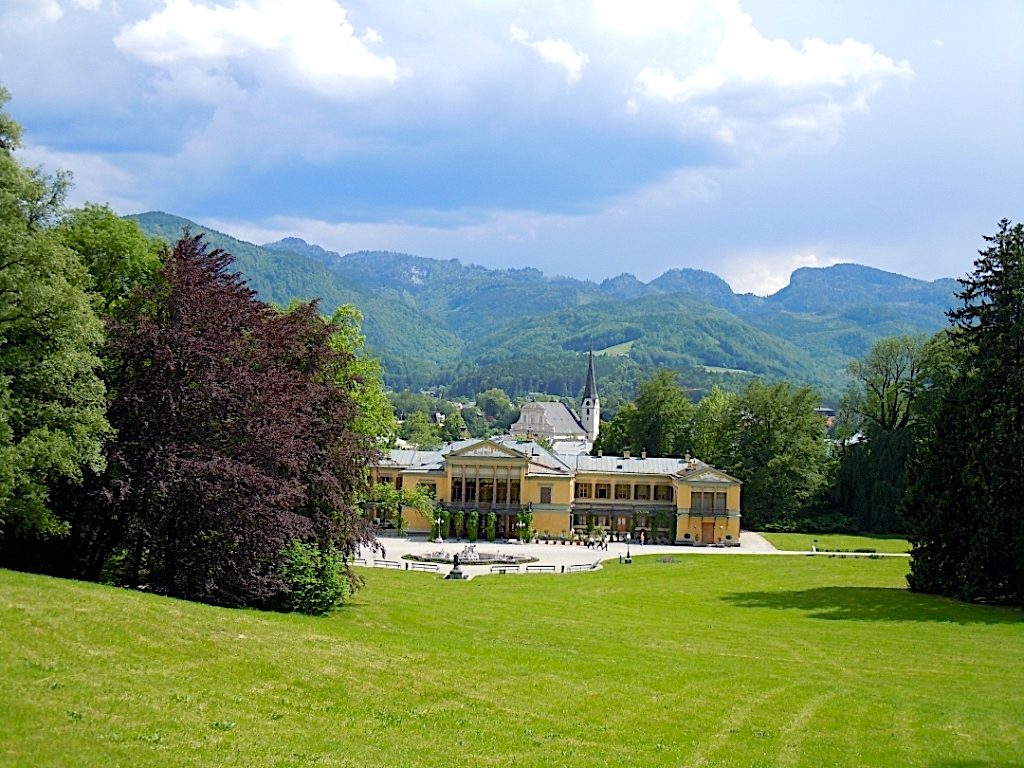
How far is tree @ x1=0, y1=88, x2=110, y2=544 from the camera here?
22.8 metres

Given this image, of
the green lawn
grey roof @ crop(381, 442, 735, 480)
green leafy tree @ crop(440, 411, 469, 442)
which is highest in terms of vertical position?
green leafy tree @ crop(440, 411, 469, 442)

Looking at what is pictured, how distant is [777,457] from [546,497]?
20630 mm

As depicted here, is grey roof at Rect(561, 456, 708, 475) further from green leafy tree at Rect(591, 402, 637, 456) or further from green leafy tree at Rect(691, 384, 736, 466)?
green leafy tree at Rect(591, 402, 637, 456)

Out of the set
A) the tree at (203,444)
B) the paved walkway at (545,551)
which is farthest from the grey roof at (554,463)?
the tree at (203,444)

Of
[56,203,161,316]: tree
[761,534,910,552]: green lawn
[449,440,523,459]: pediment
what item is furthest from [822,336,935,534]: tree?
[56,203,161,316]: tree

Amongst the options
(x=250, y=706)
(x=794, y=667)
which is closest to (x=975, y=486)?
(x=794, y=667)

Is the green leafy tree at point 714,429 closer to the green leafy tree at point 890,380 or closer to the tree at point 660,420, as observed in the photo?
the tree at point 660,420

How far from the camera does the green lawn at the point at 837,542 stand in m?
68.1

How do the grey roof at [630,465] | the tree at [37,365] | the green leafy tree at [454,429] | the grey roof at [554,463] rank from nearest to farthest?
the tree at [37,365] < the grey roof at [554,463] < the grey roof at [630,465] < the green leafy tree at [454,429]

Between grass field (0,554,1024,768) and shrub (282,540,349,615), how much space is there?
2.84ft

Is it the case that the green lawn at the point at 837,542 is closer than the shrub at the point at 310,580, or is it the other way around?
the shrub at the point at 310,580

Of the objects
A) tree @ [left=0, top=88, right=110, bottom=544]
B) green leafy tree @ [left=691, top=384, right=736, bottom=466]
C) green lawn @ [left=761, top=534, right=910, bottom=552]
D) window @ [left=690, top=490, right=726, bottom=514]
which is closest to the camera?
tree @ [left=0, top=88, right=110, bottom=544]

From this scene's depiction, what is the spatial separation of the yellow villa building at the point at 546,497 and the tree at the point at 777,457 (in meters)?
7.14

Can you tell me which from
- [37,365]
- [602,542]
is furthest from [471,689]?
[602,542]
